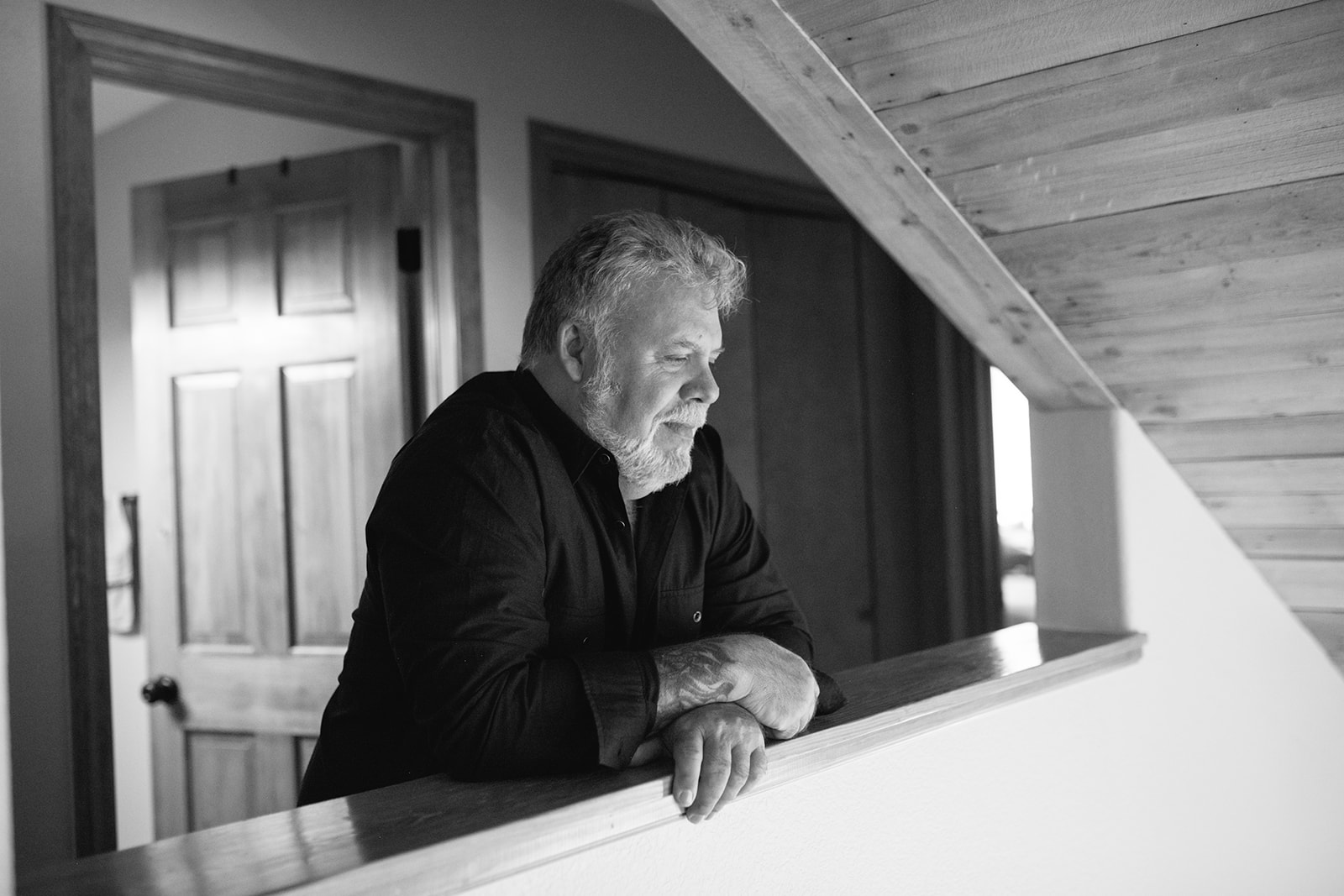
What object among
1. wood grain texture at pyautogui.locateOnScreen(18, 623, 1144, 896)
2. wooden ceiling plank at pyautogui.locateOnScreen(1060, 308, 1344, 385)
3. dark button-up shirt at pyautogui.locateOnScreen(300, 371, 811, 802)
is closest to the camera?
wood grain texture at pyautogui.locateOnScreen(18, 623, 1144, 896)

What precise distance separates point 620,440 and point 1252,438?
51.9 inches

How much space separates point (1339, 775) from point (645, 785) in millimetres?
2260

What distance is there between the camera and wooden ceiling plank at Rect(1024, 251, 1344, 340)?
5.82ft

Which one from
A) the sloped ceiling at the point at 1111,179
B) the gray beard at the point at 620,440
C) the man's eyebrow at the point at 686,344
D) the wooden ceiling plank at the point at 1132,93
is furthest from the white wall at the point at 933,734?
the wooden ceiling plank at the point at 1132,93

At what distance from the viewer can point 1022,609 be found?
13.7 feet

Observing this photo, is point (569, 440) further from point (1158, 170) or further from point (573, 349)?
point (1158, 170)

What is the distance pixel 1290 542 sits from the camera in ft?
7.77

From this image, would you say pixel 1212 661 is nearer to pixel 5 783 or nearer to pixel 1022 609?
pixel 1022 609

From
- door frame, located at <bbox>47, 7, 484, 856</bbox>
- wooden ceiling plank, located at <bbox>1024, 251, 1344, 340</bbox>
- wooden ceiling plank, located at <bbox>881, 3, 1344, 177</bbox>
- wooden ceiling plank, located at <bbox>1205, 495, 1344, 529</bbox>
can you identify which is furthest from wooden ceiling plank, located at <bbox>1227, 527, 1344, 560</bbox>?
door frame, located at <bbox>47, 7, 484, 856</bbox>

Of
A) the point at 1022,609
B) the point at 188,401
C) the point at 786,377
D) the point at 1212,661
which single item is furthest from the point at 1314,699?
the point at 188,401

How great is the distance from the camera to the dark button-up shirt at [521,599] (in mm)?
1165

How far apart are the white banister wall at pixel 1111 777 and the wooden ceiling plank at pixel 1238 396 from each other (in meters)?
0.06

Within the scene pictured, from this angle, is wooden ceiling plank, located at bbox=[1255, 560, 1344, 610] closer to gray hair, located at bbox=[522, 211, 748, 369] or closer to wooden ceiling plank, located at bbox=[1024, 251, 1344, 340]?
wooden ceiling plank, located at bbox=[1024, 251, 1344, 340]

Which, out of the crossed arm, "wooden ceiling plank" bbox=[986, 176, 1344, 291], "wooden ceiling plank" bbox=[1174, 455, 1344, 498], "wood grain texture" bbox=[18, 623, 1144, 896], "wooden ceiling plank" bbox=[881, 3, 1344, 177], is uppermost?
"wooden ceiling plank" bbox=[881, 3, 1344, 177]
